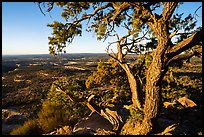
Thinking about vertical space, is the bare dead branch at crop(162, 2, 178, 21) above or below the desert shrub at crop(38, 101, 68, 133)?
above

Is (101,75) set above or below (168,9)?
below

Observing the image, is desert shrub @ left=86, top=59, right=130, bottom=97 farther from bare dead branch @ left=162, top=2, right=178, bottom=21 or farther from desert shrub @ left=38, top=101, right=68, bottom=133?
bare dead branch @ left=162, top=2, right=178, bottom=21

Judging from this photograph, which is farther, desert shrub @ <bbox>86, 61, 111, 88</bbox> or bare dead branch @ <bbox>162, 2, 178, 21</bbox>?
desert shrub @ <bbox>86, 61, 111, 88</bbox>

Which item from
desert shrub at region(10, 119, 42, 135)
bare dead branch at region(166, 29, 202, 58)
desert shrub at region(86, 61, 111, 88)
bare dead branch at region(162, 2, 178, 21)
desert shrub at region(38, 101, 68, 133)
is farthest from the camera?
desert shrub at region(86, 61, 111, 88)

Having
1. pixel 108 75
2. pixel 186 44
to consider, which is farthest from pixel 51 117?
pixel 186 44

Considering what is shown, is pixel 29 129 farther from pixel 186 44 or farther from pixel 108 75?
pixel 186 44

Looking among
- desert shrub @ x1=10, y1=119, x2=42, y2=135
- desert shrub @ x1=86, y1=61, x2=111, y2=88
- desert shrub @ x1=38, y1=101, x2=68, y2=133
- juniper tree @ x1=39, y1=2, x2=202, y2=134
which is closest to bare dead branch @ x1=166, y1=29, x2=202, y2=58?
juniper tree @ x1=39, y1=2, x2=202, y2=134

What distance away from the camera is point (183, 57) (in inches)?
324

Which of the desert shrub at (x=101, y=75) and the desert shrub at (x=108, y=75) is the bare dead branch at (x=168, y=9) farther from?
the desert shrub at (x=101, y=75)

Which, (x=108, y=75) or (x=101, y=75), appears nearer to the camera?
(x=101, y=75)

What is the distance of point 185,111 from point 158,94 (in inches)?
437

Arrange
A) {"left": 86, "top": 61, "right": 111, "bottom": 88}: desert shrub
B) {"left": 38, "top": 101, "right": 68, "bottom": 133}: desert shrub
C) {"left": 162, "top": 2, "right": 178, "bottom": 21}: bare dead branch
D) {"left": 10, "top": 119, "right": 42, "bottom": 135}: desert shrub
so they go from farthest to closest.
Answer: {"left": 86, "top": 61, "right": 111, "bottom": 88}: desert shrub < {"left": 38, "top": 101, "right": 68, "bottom": 133}: desert shrub < {"left": 10, "top": 119, "right": 42, "bottom": 135}: desert shrub < {"left": 162, "top": 2, "right": 178, "bottom": 21}: bare dead branch

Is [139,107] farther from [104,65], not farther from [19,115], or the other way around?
[19,115]

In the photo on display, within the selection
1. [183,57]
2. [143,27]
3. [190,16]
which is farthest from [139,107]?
[190,16]
